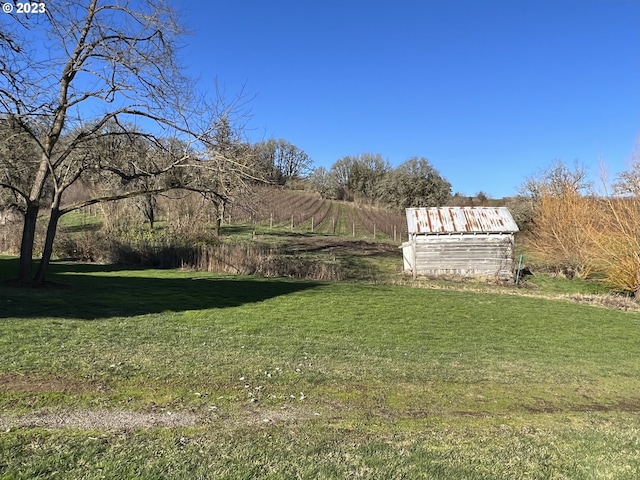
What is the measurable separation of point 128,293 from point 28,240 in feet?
10.2

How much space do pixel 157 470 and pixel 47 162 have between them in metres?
12.2

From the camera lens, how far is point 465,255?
28500 mm

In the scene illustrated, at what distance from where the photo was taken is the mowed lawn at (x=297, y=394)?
3582 millimetres

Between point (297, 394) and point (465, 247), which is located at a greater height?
point (465, 247)

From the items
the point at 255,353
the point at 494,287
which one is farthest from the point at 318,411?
the point at 494,287

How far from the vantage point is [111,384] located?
5562mm

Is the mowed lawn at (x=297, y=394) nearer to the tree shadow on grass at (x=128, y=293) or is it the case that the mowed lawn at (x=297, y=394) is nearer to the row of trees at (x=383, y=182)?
the tree shadow on grass at (x=128, y=293)

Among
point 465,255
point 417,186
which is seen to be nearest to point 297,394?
point 465,255

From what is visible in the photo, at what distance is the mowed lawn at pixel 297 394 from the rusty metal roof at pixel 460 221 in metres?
15.0

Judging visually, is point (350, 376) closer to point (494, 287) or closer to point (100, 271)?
point (100, 271)

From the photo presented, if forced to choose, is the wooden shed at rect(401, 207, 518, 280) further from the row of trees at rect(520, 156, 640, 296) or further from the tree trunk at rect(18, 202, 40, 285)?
the tree trunk at rect(18, 202, 40, 285)

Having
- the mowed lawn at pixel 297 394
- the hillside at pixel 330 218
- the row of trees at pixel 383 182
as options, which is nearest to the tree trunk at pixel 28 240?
the mowed lawn at pixel 297 394

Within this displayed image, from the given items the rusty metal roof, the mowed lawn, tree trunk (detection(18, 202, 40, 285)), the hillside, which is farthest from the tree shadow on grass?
the hillside

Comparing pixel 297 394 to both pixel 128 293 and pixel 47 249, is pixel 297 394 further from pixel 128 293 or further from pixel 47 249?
pixel 47 249
